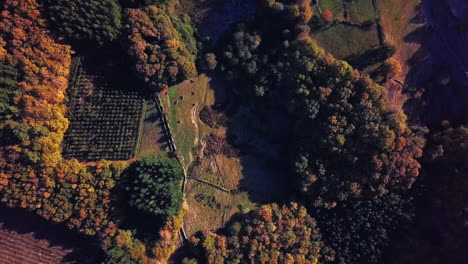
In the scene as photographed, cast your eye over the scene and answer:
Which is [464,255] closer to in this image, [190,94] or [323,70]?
[323,70]

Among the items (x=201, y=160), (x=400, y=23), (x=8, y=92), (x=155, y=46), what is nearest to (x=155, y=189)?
(x=201, y=160)

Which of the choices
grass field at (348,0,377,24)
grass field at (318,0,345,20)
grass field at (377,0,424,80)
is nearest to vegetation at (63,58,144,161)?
grass field at (318,0,345,20)

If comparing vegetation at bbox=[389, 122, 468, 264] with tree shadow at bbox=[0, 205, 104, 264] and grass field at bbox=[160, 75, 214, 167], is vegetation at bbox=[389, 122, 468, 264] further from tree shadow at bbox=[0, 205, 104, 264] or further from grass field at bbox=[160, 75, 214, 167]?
tree shadow at bbox=[0, 205, 104, 264]

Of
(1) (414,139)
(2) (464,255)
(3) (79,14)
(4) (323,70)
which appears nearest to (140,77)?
(3) (79,14)

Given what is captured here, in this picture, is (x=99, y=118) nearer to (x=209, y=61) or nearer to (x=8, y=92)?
(x=8, y=92)


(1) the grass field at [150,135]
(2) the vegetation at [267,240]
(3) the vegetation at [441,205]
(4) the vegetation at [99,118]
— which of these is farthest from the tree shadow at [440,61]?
(4) the vegetation at [99,118]
